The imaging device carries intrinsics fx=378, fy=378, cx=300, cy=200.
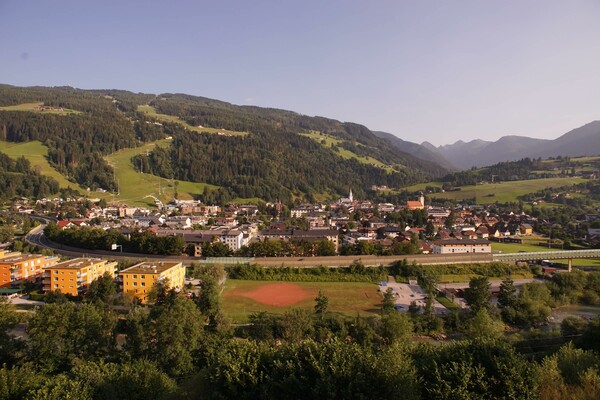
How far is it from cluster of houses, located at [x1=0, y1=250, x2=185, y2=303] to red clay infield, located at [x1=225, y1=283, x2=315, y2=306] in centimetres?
434

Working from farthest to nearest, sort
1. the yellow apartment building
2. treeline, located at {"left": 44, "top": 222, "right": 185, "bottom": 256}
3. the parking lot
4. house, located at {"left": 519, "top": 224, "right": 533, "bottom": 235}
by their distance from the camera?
house, located at {"left": 519, "top": 224, "right": 533, "bottom": 235} < treeline, located at {"left": 44, "top": 222, "right": 185, "bottom": 256} < the yellow apartment building < the parking lot

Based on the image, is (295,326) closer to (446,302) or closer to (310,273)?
(446,302)

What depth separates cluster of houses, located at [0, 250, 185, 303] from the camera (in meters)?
23.4

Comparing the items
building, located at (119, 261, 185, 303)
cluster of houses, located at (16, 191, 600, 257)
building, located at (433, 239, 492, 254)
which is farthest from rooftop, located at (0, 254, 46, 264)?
building, located at (433, 239, 492, 254)

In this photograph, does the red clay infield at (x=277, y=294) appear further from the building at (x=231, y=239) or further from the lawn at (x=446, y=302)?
the building at (x=231, y=239)

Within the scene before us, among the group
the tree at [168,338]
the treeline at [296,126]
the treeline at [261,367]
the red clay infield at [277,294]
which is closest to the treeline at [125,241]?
the red clay infield at [277,294]

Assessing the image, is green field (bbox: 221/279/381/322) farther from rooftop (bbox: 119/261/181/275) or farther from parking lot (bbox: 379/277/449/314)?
rooftop (bbox: 119/261/181/275)

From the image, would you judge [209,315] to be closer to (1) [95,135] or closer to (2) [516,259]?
(2) [516,259]

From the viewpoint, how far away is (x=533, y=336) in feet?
54.6

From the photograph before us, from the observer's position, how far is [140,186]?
2842 inches

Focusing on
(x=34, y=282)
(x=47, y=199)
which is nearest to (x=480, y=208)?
(x=34, y=282)

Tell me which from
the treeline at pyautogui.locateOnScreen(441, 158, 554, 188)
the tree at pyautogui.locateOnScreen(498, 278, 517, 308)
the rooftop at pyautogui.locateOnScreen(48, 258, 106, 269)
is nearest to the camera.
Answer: the tree at pyautogui.locateOnScreen(498, 278, 517, 308)

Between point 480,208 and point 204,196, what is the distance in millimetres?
50125

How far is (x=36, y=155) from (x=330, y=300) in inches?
2988
